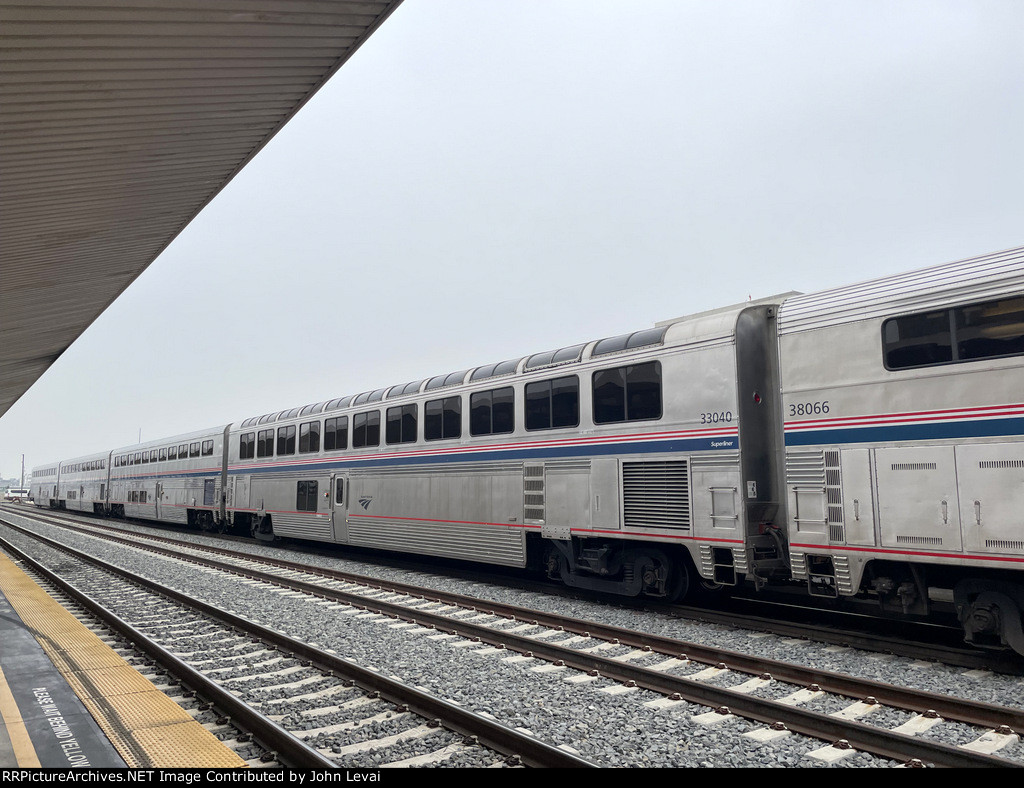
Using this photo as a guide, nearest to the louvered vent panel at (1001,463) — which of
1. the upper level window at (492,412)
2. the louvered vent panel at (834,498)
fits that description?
the louvered vent panel at (834,498)

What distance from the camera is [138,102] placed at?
6496 mm

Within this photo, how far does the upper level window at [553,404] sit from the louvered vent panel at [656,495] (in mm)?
1379

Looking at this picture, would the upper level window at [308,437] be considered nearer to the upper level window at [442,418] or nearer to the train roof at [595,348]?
the train roof at [595,348]

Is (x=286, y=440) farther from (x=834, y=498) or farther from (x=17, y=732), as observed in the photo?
(x=834, y=498)

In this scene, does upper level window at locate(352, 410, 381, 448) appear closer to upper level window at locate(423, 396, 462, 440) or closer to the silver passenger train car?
the silver passenger train car

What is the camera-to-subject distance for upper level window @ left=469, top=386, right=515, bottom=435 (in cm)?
1198

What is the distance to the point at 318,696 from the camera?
5941mm

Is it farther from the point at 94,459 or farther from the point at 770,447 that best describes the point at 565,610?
the point at 94,459

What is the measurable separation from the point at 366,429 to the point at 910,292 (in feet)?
38.4

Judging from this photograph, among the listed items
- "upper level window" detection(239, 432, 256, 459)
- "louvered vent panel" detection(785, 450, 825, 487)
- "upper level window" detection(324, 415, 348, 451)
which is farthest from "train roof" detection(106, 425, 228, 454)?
"louvered vent panel" detection(785, 450, 825, 487)

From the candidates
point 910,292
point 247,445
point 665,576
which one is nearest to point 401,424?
point 665,576

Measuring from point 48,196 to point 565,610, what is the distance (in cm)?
846

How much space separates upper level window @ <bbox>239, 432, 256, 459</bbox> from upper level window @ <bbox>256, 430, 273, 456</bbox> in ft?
1.22
